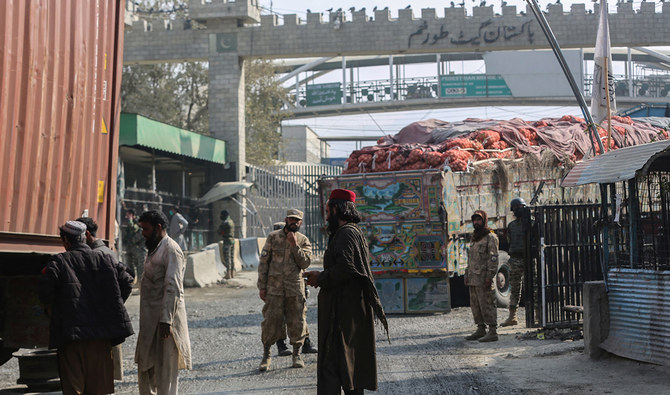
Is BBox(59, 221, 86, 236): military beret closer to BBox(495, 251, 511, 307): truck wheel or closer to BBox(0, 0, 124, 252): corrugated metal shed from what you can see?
BBox(0, 0, 124, 252): corrugated metal shed

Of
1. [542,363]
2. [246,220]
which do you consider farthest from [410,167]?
[246,220]

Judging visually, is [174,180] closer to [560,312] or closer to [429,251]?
[429,251]

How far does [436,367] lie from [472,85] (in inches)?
1897

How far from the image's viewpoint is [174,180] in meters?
32.2

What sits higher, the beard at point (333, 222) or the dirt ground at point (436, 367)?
the beard at point (333, 222)

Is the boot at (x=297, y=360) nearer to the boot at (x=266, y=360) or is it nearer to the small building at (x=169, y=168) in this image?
the boot at (x=266, y=360)

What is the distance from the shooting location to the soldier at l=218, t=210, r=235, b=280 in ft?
68.6

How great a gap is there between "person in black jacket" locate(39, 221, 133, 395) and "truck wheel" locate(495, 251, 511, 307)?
903 centimetres

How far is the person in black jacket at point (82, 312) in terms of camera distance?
609 cm

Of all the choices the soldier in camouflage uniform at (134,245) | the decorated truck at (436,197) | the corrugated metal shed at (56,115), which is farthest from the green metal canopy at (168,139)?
the corrugated metal shed at (56,115)

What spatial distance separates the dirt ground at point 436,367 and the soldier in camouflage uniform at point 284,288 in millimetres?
379

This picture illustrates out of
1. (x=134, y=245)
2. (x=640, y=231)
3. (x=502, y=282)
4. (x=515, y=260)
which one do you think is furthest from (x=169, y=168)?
(x=640, y=231)

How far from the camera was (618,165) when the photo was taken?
8102 mm

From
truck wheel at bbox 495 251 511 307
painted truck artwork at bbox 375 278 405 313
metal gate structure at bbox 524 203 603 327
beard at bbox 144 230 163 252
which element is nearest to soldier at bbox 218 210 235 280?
painted truck artwork at bbox 375 278 405 313
